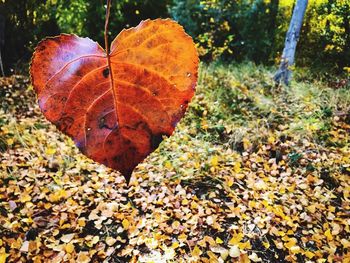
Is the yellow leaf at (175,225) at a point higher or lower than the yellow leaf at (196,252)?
higher

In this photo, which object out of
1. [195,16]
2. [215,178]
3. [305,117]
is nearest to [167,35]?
[215,178]

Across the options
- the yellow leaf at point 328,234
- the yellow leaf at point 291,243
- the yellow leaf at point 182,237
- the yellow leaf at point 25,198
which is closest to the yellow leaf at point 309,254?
the yellow leaf at point 291,243

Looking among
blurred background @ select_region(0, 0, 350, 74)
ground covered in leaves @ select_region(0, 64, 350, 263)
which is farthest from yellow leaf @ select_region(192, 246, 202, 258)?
blurred background @ select_region(0, 0, 350, 74)

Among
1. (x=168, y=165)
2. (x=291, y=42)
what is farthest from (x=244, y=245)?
(x=291, y=42)

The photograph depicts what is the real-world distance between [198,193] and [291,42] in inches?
131

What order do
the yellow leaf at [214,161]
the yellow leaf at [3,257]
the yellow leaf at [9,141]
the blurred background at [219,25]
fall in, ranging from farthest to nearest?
the blurred background at [219,25]
the yellow leaf at [9,141]
the yellow leaf at [214,161]
the yellow leaf at [3,257]

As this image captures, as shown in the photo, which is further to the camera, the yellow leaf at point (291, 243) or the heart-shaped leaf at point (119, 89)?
the yellow leaf at point (291, 243)

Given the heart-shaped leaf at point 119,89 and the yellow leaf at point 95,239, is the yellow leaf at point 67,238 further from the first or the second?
the heart-shaped leaf at point 119,89

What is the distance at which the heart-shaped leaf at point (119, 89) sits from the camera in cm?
27

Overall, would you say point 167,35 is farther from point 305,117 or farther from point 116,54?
point 305,117

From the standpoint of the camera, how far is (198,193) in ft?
10.5

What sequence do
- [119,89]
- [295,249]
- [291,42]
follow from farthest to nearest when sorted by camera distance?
[291,42], [295,249], [119,89]

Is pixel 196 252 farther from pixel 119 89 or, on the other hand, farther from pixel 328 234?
pixel 119 89

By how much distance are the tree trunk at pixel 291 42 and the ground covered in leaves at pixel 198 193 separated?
0.91 meters
